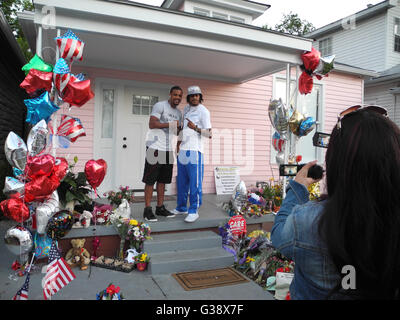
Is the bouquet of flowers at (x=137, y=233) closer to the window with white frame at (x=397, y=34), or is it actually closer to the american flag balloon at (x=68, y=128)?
the american flag balloon at (x=68, y=128)

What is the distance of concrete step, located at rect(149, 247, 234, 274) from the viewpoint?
128 inches

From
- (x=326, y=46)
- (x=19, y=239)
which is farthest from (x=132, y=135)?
(x=326, y=46)

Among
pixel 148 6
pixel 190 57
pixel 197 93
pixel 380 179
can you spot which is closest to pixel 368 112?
pixel 380 179

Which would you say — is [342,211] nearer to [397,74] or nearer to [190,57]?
[190,57]

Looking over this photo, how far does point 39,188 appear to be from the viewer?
9.37 ft

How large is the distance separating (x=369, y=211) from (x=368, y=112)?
310mm

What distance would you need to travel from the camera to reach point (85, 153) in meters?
5.59

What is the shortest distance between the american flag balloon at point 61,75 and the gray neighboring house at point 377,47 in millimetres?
10686

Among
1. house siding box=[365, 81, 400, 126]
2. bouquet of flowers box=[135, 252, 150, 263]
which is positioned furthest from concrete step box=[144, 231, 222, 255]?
house siding box=[365, 81, 400, 126]

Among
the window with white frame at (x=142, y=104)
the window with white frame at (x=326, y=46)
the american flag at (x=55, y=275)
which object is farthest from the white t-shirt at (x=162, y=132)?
the window with white frame at (x=326, y=46)

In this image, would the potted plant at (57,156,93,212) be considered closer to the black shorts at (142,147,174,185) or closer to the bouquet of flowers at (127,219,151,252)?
the bouquet of flowers at (127,219,151,252)

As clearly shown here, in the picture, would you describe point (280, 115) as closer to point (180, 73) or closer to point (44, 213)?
point (180, 73)

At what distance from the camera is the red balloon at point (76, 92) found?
3184 mm

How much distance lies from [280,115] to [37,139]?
11.1ft
